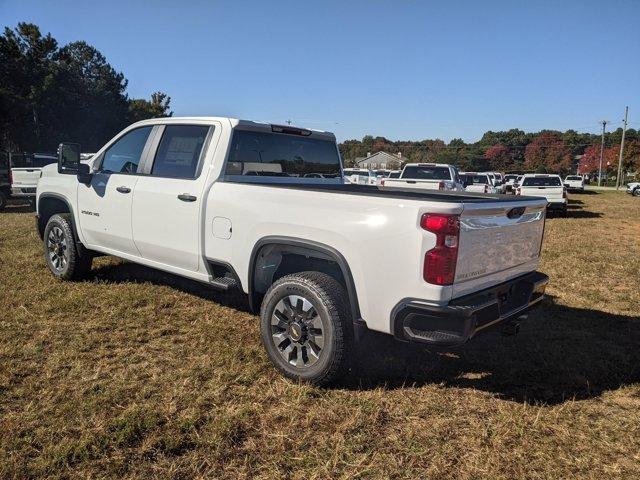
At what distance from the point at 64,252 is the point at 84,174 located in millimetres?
1249

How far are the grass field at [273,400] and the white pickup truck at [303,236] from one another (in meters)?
0.47

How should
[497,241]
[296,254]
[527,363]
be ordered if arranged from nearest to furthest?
1. [497,241]
2. [296,254]
3. [527,363]

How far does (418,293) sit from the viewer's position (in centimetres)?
291

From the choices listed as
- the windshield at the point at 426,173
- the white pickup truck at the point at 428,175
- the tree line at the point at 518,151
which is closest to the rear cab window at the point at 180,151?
the white pickup truck at the point at 428,175

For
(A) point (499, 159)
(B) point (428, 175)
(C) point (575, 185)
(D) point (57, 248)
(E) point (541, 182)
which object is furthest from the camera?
(A) point (499, 159)

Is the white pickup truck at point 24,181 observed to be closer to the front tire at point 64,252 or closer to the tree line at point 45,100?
the front tire at point 64,252

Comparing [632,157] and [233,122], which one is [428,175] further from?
[632,157]

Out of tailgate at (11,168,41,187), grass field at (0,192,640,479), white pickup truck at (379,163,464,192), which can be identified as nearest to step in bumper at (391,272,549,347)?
grass field at (0,192,640,479)

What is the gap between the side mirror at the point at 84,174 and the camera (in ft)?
16.8

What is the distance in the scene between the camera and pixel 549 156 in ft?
278

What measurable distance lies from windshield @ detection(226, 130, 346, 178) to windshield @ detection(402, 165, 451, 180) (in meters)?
10.1

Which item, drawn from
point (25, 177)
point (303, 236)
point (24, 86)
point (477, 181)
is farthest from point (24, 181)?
point (24, 86)

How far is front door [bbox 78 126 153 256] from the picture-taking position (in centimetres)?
487

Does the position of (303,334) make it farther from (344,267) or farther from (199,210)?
(199,210)
